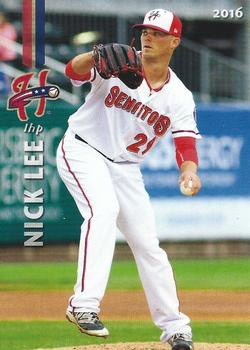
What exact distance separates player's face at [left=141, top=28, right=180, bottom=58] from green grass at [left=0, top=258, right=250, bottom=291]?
4.18 metres

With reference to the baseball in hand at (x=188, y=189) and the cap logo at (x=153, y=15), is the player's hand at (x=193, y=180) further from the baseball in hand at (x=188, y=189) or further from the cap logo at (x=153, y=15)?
the cap logo at (x=153, y=15)

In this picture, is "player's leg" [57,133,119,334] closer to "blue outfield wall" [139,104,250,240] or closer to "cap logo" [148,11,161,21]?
"cap logo" [148,11,161,21]

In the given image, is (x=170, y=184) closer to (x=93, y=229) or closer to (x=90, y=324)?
(x=93, y=229)

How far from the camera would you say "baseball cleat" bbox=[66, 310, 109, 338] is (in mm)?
4996

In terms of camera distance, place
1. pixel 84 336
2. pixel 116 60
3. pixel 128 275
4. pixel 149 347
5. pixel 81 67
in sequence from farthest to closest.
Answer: pixel 128 275, pixel 84 336, pixel 149 347, pixel 81 67, pixel 116 60

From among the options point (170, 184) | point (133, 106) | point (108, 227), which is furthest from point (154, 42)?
point (170, 184)

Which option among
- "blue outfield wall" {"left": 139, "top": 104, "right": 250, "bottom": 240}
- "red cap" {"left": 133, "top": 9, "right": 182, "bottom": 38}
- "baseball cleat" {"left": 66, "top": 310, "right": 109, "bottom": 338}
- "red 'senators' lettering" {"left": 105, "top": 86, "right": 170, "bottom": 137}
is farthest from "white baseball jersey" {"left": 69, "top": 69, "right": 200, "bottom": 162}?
"blue outfield wall" {"left": 139, "top": 104, "right": 250, "bottom": 240}

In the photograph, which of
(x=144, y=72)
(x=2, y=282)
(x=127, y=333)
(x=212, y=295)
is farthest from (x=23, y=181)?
(x=144, y=72)

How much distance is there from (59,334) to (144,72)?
2.08m

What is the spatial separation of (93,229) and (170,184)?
593cm

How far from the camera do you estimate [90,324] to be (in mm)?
5020

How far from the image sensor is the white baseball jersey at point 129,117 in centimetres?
539

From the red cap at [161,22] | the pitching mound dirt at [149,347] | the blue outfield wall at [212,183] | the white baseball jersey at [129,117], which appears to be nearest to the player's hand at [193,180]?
the white baseball jersey at [129,117]

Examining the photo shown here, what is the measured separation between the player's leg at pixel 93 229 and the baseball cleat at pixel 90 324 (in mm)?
22
